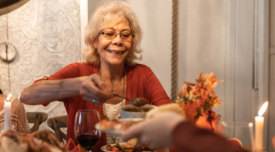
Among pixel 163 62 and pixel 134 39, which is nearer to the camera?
pixel 134 39

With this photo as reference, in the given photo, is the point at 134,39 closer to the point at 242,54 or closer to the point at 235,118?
the point at 242,54

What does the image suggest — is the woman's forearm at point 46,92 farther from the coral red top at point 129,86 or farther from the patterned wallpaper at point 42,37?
the patterned wallpaper at point 42,37

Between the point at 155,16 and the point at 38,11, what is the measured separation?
129cm

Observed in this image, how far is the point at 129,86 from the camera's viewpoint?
6.23 ft

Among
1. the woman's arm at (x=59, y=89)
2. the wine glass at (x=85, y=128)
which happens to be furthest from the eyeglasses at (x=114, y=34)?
the wine glass at (x=85, y=128)

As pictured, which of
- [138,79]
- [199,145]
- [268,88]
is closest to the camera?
[199,145]

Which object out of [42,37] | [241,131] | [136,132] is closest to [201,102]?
[241,131]

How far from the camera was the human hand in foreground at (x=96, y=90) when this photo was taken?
1.16 metres

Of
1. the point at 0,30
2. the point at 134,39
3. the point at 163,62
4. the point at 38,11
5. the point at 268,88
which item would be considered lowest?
the point at 268,88

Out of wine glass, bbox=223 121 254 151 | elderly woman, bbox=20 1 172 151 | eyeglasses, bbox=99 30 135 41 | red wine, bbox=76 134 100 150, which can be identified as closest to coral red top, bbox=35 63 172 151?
elderly woman, bbox=20 1 172 151

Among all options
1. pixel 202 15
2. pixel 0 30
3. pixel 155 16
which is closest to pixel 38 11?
pixel 0 30

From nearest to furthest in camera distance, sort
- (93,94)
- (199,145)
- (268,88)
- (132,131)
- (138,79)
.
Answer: (199,145) < (132,131) < (93,94) < (138,79) < (268,88)

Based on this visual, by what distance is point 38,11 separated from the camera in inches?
113

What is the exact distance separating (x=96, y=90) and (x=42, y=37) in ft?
6.66
